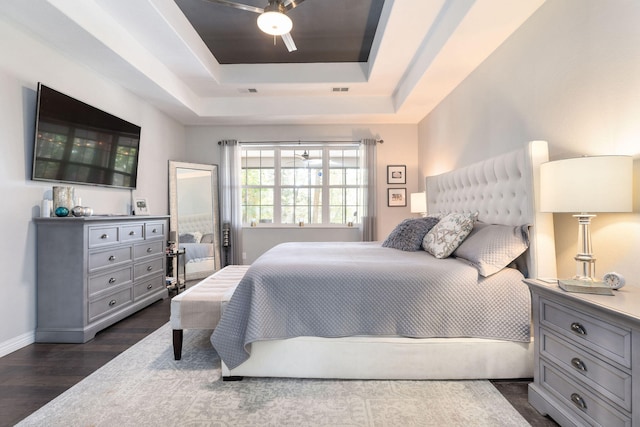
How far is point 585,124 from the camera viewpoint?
181cm

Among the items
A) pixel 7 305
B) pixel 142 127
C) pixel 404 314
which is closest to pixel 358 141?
pixel 142 127

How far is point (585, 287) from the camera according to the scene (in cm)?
138

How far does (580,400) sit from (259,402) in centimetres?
154

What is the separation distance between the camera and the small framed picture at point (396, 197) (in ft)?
16.8

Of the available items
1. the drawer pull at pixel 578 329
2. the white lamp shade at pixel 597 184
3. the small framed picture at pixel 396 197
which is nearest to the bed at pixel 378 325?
the drawer pull at pixel 578 329

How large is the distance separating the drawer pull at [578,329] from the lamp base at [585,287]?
0.15 meters

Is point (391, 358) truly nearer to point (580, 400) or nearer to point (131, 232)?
point (580, 400)

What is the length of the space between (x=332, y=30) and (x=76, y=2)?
2.28 m

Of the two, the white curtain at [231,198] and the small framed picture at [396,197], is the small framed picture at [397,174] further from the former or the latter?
the white curtain at [231,198]

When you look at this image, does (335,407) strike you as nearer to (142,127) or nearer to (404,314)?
(404,314)

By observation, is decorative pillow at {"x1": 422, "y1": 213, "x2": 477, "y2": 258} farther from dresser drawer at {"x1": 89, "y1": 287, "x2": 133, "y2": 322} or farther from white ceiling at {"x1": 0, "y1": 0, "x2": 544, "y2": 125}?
dresser drawer at {"x1": 89, "y1": 287, "x2": 133, "y2": 322}

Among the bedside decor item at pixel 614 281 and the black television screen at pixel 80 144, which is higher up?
the black television screen at pixel 80 144

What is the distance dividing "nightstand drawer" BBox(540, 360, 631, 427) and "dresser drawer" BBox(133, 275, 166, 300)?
3480mm

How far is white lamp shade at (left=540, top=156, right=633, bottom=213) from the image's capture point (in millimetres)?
1368
